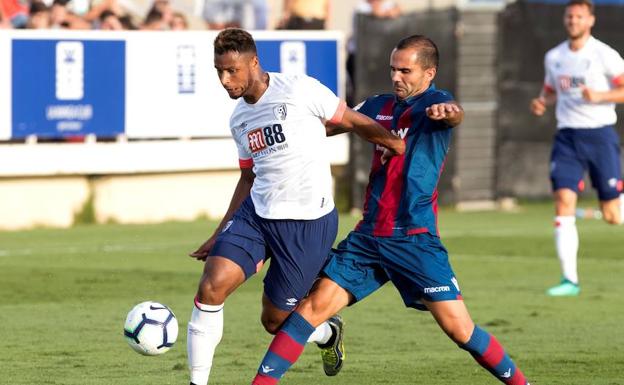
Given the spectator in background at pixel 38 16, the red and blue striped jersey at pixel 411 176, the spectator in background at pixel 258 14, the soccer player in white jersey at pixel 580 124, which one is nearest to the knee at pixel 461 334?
the red and blue striped jersey at pixel 411 176

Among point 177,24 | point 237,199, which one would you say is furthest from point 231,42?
point 177,24

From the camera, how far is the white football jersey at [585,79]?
1429 centimetres

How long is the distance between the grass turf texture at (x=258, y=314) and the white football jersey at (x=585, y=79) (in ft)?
4.84

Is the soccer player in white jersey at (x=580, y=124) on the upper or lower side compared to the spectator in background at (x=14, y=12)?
lower

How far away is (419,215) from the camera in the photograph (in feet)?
28.0

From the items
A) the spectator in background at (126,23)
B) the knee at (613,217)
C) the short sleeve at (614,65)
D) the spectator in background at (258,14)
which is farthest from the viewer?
the spectator in background at (258,14)

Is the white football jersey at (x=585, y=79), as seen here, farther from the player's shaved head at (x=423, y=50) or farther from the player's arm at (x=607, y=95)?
the player's shaved head at (x=423, y=50)

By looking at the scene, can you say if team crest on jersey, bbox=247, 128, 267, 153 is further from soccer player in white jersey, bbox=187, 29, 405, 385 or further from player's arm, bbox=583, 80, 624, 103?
player's arm, bbox=583, 80, 624, 103

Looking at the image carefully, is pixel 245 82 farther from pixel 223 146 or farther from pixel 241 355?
pixel 223 146

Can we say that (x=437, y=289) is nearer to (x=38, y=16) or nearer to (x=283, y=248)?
(x=283, y=248)

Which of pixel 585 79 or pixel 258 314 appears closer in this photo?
pixel 258 314

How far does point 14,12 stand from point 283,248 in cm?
1192

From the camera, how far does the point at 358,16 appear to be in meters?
21.1

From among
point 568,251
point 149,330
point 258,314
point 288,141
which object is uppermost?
point 288,141
